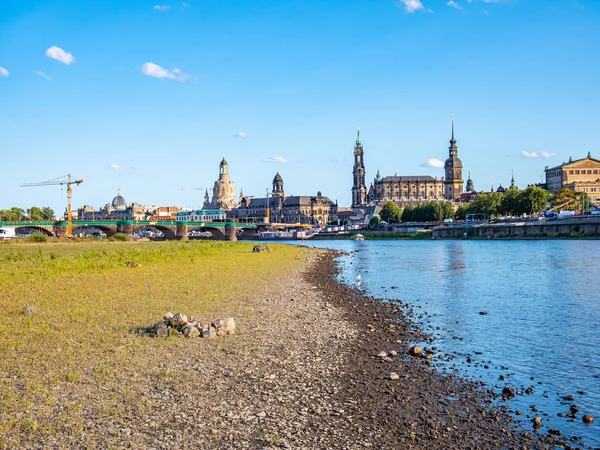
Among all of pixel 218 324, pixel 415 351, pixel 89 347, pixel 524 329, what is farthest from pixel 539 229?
pixel 89 347

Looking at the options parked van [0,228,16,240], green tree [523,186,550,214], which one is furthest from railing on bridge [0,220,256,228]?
green tree [523,186,550,214]

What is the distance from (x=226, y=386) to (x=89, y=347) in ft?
15.8

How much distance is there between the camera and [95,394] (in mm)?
12750

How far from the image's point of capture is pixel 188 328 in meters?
18.7

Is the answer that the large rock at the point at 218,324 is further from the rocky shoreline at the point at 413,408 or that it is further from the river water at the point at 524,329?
the river water at the point at 524,329

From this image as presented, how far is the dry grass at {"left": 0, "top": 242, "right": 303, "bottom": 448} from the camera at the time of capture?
11466 mm

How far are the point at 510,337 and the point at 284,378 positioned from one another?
11.2 m

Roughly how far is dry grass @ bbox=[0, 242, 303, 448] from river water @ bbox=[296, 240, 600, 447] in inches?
321

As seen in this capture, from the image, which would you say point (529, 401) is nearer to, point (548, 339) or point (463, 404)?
point (463, 404)

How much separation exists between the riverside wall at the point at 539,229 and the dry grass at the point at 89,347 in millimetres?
98425

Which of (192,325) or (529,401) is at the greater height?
(192,325)

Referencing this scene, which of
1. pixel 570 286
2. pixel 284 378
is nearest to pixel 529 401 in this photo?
pixel 284 378

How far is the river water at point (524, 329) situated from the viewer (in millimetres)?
14820

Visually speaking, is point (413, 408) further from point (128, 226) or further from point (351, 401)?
point (128, 226)
